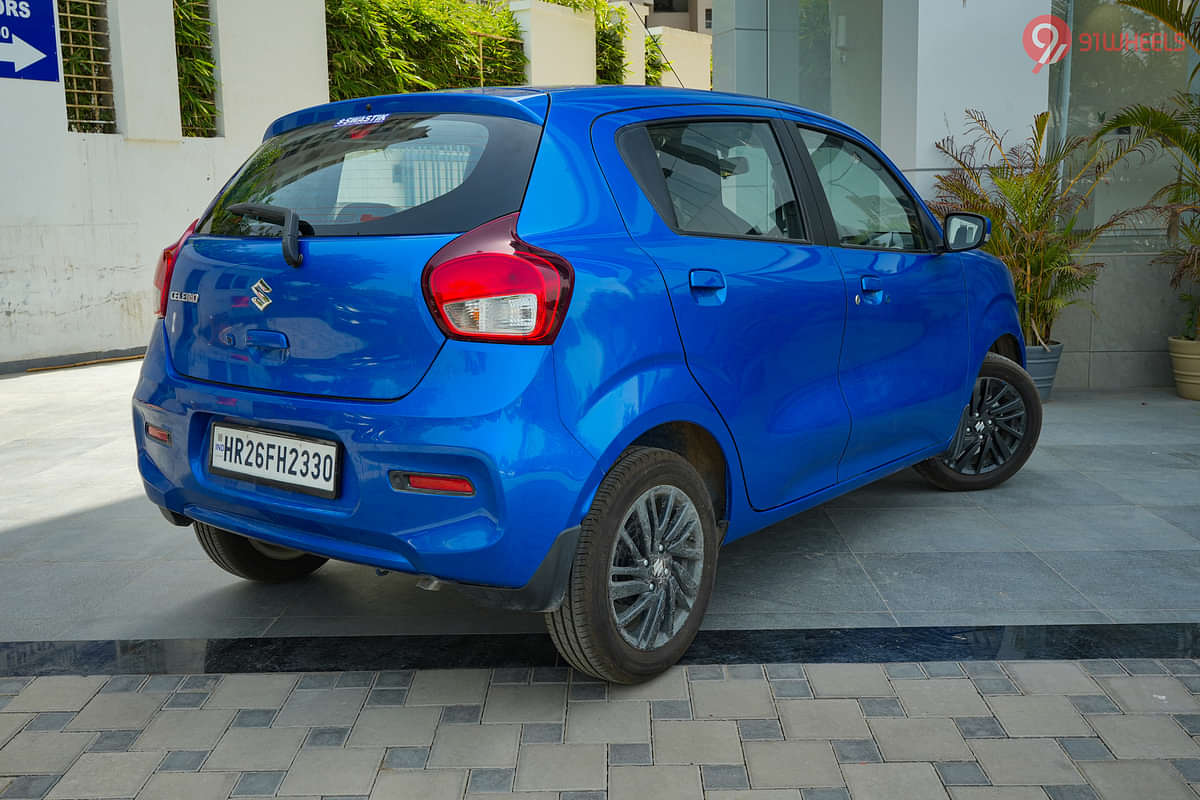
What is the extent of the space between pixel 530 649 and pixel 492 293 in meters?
1.28

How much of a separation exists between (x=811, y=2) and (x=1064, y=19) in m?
2.92

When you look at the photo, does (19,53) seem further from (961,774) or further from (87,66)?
(961,774)

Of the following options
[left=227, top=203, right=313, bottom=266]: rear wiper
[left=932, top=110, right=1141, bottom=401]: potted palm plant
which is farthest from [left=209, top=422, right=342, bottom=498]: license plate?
[left=932, top=110, right=1141, bottom=401]: potted palm plant

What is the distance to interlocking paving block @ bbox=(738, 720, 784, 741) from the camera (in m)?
2.89

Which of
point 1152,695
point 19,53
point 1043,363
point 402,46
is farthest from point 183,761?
point 402,46

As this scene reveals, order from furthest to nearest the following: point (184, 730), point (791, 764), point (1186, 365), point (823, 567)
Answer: point (1186, 365) < point (823, 567) < point (184, 730) < point (791, 764)

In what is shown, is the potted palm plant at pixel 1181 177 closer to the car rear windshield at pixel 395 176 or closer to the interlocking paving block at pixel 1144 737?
the interlocking paving block at pixel 1144 737

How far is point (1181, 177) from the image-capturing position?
8055mm

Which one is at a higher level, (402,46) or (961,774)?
(402,46)

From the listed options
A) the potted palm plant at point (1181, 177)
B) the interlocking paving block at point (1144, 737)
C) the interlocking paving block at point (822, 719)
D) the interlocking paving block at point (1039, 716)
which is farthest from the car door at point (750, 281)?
the potted palm plant at point (1181, 177)

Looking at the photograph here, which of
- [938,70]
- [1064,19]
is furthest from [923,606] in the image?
[1064,19]

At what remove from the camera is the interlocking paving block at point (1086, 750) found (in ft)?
9.05

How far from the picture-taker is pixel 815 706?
10.0 feet

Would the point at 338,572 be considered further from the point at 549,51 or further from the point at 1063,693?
the point at 549,51
